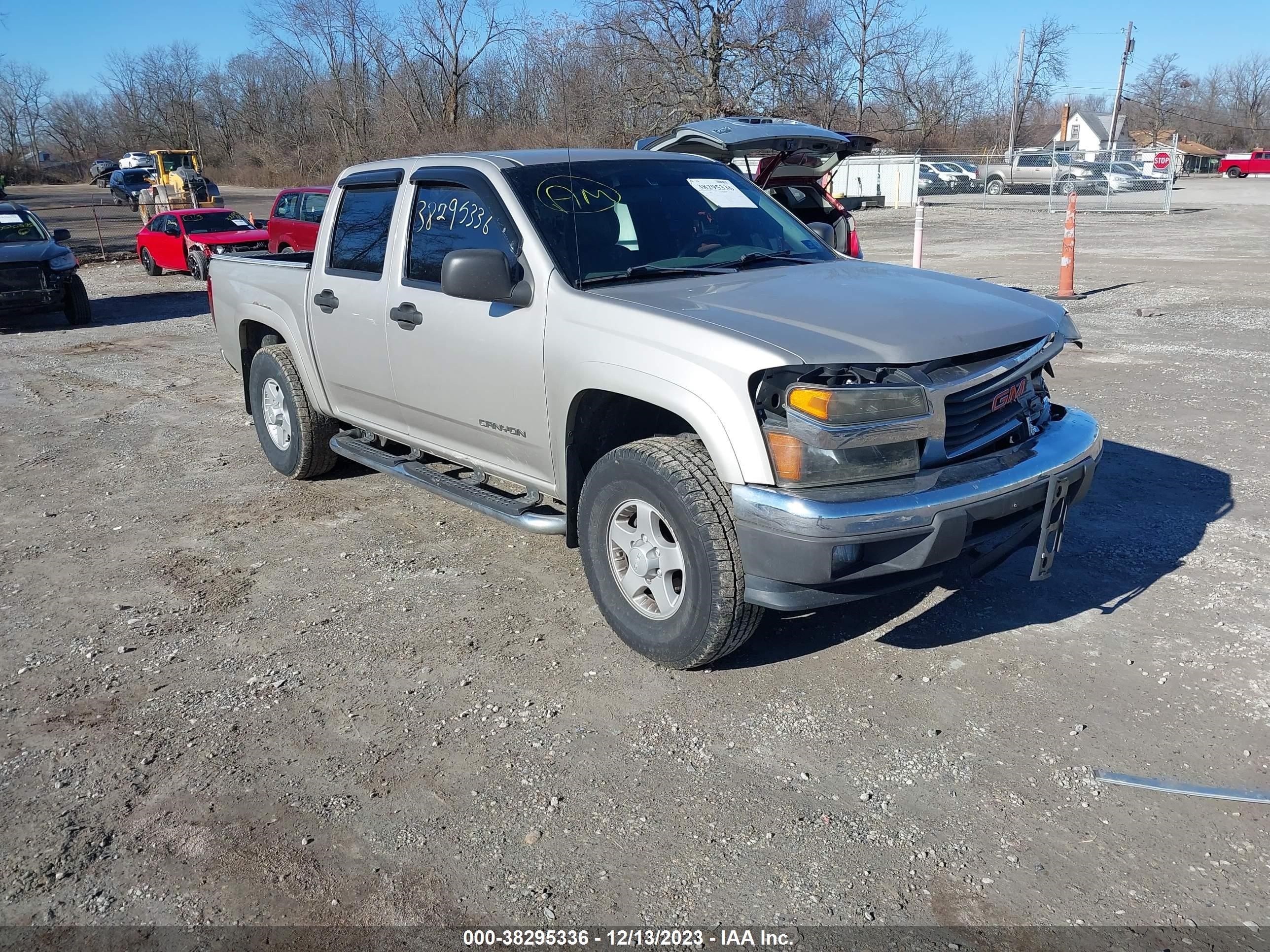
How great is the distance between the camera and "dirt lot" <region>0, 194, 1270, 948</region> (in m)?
2.69

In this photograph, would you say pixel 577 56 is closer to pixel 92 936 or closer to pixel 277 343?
pixel 277 343

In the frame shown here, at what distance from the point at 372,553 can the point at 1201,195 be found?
42.5 meters

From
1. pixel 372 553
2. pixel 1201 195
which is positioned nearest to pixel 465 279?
pixel 372 553

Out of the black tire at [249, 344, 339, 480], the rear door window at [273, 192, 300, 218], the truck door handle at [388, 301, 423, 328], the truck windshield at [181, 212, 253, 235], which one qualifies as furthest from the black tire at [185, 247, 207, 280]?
the truck door handle at [388, 301, 423, 328]

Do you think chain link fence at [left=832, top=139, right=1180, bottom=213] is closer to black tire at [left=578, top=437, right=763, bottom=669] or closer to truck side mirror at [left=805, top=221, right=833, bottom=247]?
truck side mirror at [left=805, top=221, right=833, bottom=247]

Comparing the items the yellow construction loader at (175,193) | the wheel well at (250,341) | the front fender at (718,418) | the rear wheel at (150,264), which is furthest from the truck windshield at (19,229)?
the yellow construction loader at (175,193)

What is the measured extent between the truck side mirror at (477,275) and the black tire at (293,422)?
7.50ft

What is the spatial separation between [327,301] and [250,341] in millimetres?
1629

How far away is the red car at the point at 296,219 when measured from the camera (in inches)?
703

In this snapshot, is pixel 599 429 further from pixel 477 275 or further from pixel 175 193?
pixel 175 193

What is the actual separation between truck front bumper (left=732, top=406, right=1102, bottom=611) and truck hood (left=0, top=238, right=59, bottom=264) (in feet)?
44.2

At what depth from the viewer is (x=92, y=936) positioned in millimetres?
2572

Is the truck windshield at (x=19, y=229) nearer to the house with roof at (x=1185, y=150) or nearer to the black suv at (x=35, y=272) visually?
the black suv at (x=35, y=272)

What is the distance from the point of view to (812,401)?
316 centimetres
